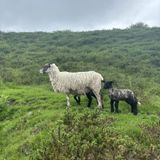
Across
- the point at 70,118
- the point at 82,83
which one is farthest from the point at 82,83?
the point at 70,118

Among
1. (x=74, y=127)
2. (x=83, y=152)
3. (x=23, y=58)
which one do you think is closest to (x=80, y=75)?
(x=74, y=127)

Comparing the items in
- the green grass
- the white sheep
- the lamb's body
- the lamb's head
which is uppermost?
the lamb's head

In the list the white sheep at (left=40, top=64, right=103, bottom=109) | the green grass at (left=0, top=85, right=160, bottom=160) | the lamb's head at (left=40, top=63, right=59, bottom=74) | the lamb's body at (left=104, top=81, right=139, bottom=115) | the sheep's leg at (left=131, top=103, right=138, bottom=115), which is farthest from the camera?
the lamb's head at (left=40, top=63, right=59, bottom=74)

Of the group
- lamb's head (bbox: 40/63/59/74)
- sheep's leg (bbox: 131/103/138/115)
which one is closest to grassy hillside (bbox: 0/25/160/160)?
sheep's leg (bbox: 131/103/138/115)

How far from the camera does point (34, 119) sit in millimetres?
22812

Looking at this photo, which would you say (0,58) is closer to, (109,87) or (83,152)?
(109,87)

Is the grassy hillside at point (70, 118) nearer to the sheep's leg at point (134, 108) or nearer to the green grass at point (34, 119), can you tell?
the green grass at point (34, 119)

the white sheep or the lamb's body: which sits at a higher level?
the white sheep

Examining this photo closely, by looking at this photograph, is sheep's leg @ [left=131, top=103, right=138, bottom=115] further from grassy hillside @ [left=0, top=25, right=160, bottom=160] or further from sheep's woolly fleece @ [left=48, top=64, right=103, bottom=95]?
sheep's woolly fleece @ [left=48, top=64, right=103, bottom=95]

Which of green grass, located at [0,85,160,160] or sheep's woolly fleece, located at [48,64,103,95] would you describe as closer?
green grass, located at [0,85,160,160]

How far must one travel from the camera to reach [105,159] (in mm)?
10531

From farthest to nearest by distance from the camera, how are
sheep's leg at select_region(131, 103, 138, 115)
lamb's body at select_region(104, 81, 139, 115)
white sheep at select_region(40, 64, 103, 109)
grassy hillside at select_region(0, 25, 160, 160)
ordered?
white sheep at select_region(40, 64, 103, 109) → sheep's leg at select_region(131, 103, 138, 115) → lamb's body at select_region(104, 81, 139, 115) → grassy hillside at select_region(0, 25, 160, 160)

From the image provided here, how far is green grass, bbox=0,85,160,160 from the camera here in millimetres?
19625

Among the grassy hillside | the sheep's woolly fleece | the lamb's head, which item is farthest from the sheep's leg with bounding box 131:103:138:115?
the lamb's head
